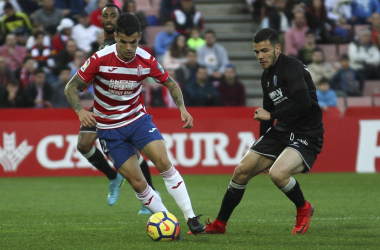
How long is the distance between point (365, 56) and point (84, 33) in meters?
6.60

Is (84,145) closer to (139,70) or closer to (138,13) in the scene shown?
(139,70)

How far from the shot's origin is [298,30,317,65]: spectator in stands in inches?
595

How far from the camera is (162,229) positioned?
5.99m

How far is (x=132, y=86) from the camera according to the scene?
636 cm

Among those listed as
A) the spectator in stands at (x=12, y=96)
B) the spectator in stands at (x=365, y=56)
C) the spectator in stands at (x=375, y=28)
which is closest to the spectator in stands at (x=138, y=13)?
the spectator in stands at (x=12, y=96)

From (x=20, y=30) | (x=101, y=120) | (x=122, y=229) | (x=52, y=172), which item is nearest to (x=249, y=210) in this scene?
(x=122, y=229)

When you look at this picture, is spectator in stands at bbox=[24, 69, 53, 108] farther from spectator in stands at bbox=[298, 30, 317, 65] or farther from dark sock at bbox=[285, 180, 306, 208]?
dark sock at bbox=[285, 180, 306, 208]

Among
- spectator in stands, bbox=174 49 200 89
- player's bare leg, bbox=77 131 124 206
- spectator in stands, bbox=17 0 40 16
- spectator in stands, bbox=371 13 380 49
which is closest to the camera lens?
player's bare leg, bbox=77 131 124 206

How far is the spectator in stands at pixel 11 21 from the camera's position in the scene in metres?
15.4

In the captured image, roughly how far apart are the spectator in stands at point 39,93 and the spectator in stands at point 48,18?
6.98 ft

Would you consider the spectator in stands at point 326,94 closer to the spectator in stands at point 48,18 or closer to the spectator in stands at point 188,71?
the spectator in stands at point 188,71

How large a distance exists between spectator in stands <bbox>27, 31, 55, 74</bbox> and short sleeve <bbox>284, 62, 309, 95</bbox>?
9226mm

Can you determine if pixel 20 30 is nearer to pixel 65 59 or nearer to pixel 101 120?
pixel 65 59

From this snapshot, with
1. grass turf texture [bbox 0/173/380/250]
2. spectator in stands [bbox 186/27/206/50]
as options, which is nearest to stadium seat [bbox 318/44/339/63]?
spectator in stands [bbox 186/27/206/50]
